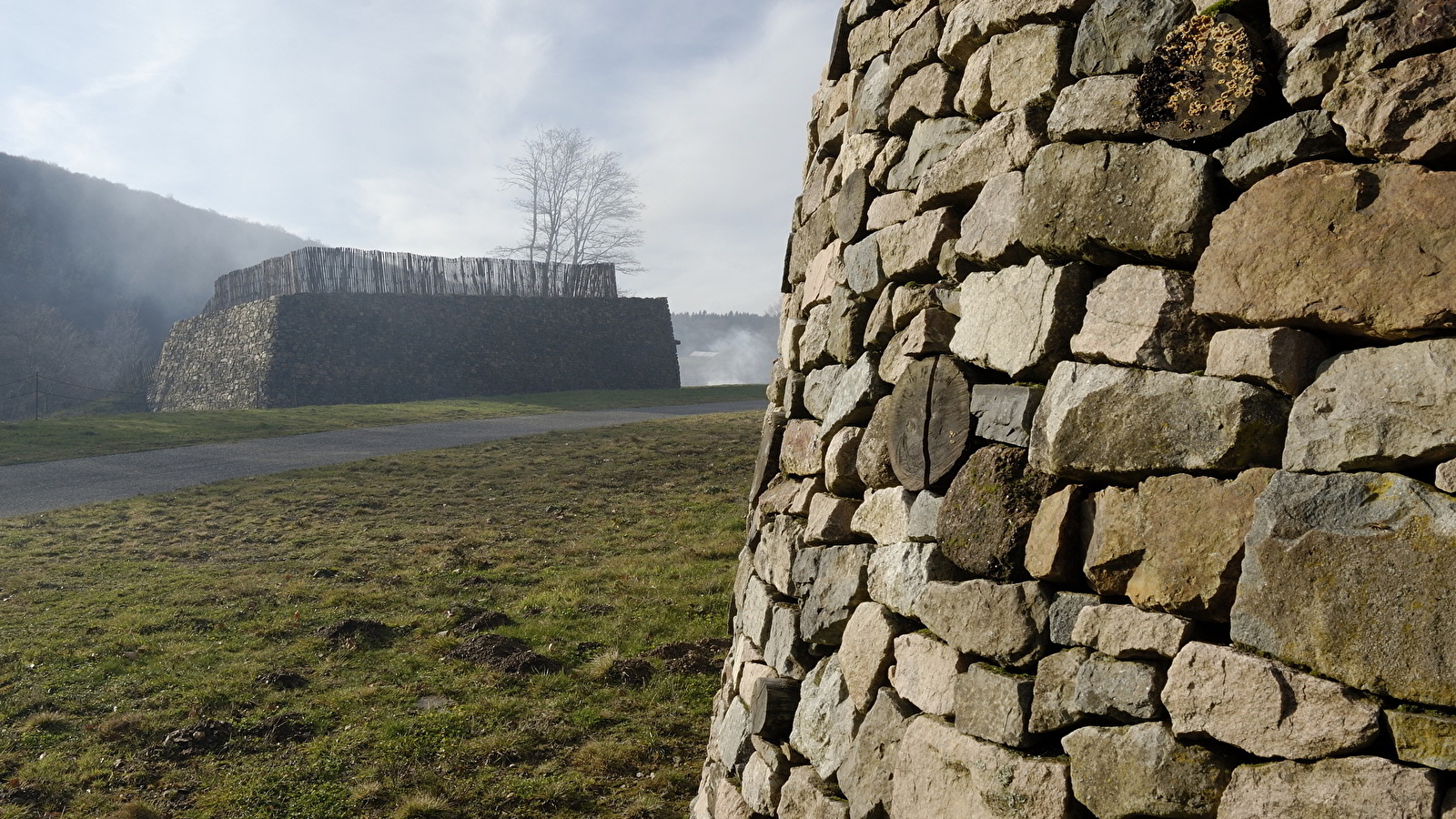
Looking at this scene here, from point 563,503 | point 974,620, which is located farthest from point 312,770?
point 563,503

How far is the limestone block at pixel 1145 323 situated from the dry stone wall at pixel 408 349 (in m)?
29.9

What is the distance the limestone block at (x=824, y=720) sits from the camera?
337cm

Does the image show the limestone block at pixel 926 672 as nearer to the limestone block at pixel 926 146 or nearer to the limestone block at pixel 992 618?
the limestone block at pixel 992 618

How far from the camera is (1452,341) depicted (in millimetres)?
1900

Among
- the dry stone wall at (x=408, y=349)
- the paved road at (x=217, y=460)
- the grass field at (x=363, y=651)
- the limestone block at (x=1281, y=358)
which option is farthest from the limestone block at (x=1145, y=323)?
the dry stone wall at (x=408, y=349)

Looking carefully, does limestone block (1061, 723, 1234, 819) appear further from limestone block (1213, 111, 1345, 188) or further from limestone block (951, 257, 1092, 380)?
limestone block (1213, 111, 1345, 188)

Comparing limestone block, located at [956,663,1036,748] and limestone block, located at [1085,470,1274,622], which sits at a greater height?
limestone block, located at [1085,470,1274,622]

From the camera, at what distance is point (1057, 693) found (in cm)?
250

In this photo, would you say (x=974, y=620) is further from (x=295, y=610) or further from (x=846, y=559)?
(x=295, y=610)

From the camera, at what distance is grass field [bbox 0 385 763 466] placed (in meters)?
17.6

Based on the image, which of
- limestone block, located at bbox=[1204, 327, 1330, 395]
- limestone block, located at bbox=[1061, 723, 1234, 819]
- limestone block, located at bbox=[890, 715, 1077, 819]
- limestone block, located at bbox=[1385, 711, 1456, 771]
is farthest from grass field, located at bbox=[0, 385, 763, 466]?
→ limestone block, located at bbox=[1385, 711, 1456, 771]

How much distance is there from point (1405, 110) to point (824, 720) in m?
2.37

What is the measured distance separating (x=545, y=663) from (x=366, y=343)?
25.4 meters

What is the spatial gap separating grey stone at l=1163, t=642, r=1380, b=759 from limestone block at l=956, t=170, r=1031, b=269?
1.17 meters
